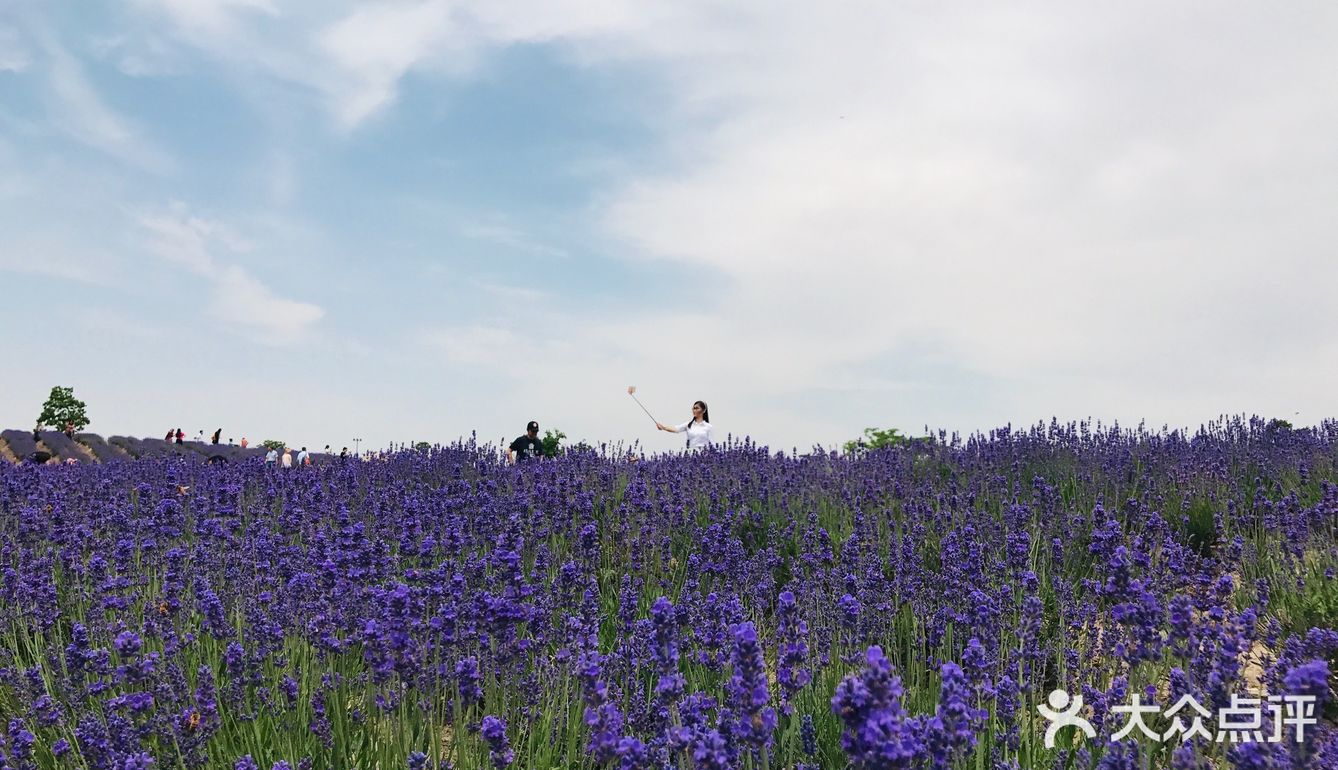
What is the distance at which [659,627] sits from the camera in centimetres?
247

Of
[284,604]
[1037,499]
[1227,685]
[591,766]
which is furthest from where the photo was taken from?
[1037,499]

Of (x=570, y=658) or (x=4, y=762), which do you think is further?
(x=570, y=658)

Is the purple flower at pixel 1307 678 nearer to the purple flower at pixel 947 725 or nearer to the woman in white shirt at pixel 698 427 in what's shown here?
the purple flower at pixel 947 725

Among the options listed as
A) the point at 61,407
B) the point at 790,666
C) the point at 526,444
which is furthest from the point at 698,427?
the point at 61,407

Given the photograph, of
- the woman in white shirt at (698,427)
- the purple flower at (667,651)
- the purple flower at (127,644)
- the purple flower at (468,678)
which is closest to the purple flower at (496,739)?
the purple flower at (468,678)

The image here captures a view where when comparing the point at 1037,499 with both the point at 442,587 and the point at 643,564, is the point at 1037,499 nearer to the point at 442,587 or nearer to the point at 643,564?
the point at 643,564

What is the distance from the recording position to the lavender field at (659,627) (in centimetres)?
272

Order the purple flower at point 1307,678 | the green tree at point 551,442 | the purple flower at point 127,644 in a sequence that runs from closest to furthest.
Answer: the purple flower at point 1307,678 < the purple flower at point 127,644 < the green tree at point 551,442

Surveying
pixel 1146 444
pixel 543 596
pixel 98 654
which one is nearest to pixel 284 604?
pixel 98 654

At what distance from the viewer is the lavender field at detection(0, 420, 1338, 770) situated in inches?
107

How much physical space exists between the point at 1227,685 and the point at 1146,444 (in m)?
7.11

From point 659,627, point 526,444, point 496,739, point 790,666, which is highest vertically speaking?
point 526,444

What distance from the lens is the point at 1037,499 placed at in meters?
6.36

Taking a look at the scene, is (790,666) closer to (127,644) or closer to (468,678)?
(468,678)
